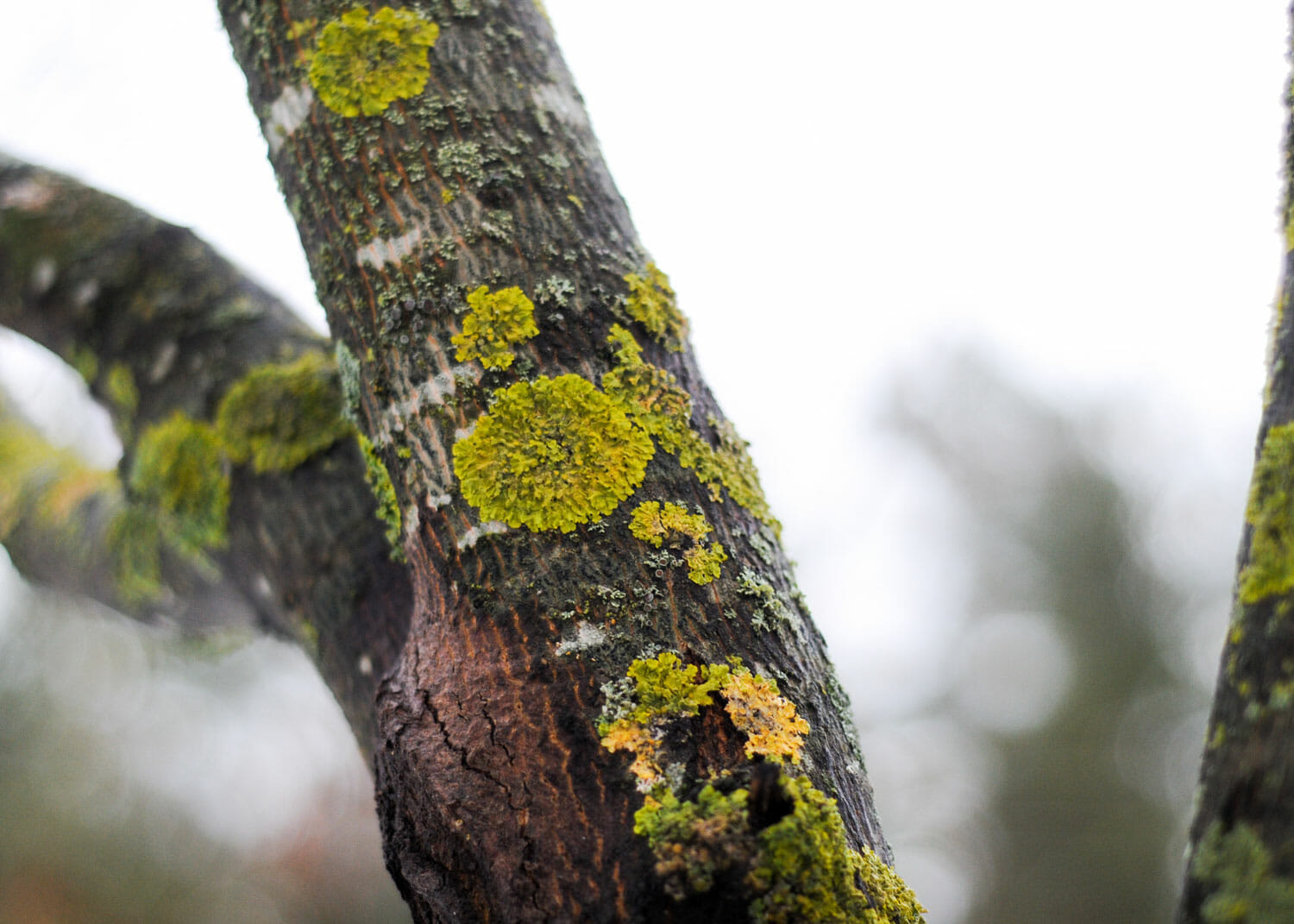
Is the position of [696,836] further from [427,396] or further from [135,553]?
[135,553]

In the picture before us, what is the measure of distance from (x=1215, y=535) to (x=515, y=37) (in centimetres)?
1278

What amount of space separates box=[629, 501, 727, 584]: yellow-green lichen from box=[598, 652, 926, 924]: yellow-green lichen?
0.44ft

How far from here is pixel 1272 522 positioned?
0.83m

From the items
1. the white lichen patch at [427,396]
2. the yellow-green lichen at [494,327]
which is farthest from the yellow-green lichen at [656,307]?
the white lichen patch at [427,396]

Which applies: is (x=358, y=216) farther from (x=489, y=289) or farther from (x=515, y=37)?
(x=515, y=37)

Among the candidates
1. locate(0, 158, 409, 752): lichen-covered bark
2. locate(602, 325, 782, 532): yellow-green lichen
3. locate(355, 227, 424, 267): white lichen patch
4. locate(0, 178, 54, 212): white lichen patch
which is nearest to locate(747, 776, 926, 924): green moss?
locate(602, 325, 782, 532): yellow-green lichen

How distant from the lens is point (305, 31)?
1.40 metres

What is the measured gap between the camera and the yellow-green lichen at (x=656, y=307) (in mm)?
1321

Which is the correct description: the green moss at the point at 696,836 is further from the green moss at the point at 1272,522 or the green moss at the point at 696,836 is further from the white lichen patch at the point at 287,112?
the white lichen patch at the point at 287,112

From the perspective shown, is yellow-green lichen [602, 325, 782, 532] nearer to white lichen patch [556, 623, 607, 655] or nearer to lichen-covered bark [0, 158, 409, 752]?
white lichen patch [556, 623, 607, 655]

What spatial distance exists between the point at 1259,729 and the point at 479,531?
0.94 m

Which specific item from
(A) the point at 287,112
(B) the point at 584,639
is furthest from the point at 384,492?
(A) the point at 287,112

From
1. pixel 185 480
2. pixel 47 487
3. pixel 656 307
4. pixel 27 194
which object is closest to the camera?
pixel 656 307

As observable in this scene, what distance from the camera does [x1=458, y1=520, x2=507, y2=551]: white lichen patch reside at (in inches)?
45.3
